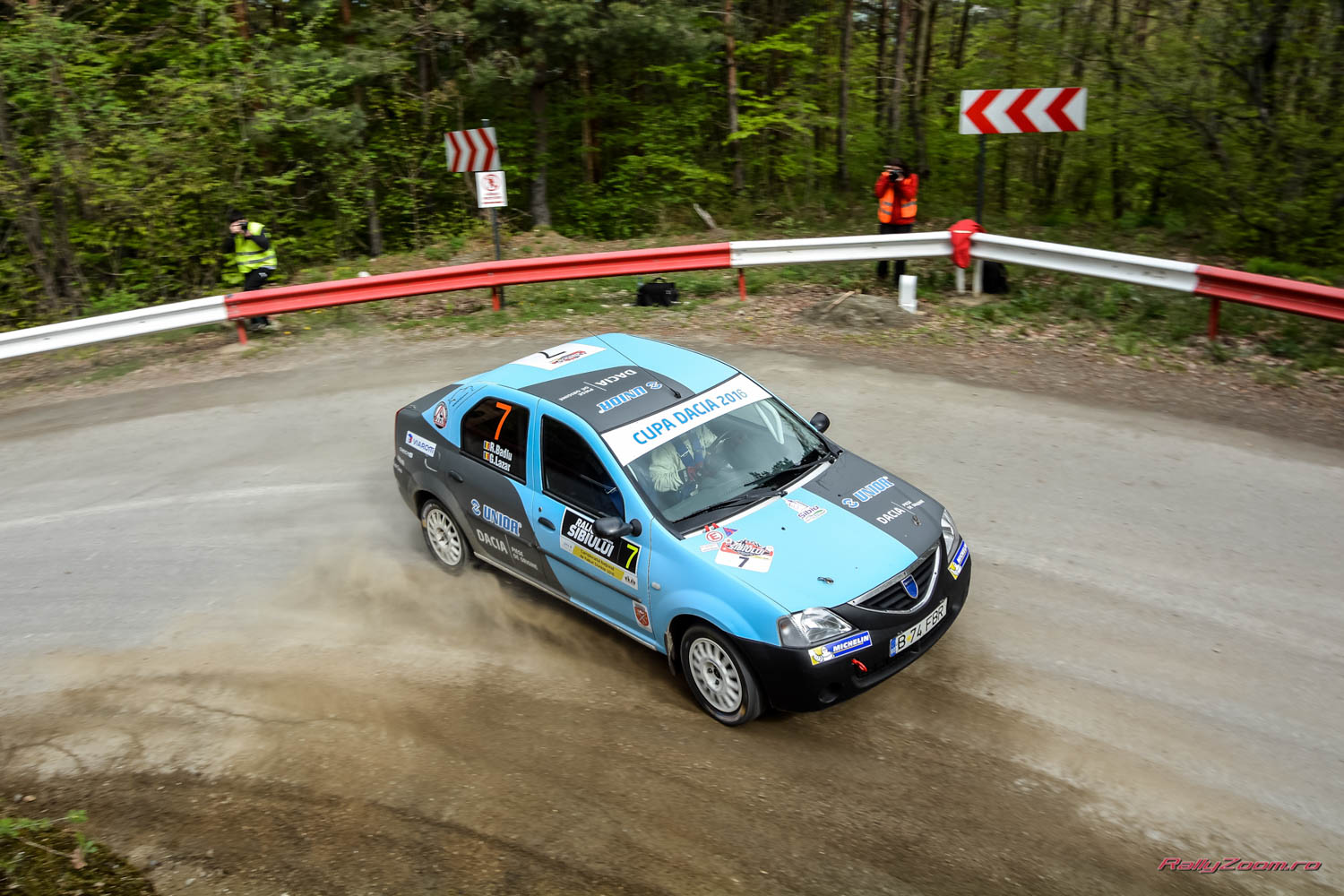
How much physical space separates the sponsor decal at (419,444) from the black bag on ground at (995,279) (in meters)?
8.75

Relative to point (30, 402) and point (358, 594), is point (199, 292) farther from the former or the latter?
point (358, 594)

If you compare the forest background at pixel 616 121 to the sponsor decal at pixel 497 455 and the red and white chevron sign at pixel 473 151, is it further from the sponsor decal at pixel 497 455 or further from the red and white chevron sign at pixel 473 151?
the sponsor decal at pixel 497 455

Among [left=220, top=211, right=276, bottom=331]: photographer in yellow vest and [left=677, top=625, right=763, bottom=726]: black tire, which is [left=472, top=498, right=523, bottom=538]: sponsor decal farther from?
[left=220, top=211, right=276, bottom=331]: photographer in yellow vest

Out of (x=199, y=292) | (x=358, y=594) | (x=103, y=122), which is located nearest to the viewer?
(x=358, y=594)

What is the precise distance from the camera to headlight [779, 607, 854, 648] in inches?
207

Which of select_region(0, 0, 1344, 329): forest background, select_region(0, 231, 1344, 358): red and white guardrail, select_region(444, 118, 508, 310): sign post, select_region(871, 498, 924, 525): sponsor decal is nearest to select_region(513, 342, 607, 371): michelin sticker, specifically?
select_region(871, 498, 924, 525): sponsor decal

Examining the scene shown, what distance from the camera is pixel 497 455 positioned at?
22.7 feet

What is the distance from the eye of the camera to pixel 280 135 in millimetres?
19344

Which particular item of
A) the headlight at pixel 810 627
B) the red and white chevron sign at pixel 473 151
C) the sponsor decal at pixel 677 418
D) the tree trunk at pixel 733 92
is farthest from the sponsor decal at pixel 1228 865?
the tree trunk at pixel 733 92

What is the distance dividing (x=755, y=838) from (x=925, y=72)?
19.6 meters

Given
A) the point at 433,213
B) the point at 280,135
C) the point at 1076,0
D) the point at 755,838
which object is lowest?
the point at 755,838

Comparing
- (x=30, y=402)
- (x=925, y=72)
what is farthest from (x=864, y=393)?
(x=925, y=72)

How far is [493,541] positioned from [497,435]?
0.79 metres

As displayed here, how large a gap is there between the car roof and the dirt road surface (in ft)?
5.13
